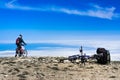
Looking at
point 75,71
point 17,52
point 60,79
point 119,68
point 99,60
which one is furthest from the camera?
point 17,52

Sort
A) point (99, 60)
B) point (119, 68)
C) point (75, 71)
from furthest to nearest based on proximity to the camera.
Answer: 1. point (99, 60)
2. point (119, 68)
3. point (75, 71)

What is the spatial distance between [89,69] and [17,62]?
27.2 ft

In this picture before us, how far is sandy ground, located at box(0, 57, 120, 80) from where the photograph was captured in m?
41.5

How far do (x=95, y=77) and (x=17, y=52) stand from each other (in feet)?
55.9

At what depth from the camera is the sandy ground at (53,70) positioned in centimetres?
4147

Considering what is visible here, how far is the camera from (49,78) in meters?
41.0

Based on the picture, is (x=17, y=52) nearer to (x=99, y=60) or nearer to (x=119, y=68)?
(x=99, y=60)

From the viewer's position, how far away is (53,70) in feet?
145

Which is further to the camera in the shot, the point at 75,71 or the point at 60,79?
the point at 75,71

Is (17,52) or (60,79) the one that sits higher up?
(17,52)

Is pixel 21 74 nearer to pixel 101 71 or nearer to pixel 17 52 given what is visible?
pixel 101 71

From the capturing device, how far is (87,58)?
49.9 meters

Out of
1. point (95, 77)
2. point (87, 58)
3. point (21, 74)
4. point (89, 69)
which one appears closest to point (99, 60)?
point (87, 58)

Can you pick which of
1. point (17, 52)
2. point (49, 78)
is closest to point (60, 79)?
point (49, 78)
